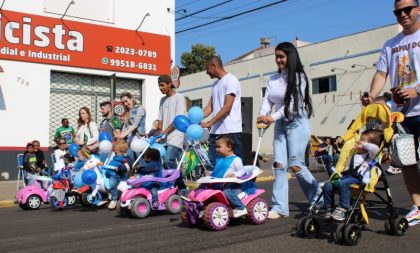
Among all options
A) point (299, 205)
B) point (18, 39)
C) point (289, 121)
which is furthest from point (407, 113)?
point (18, 39)

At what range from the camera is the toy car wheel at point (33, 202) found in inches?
352

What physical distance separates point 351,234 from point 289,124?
6.15 feet

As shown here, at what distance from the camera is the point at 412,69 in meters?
5.17

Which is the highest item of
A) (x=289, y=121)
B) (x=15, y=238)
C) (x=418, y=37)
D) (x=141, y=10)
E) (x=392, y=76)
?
(x=141, y=10)

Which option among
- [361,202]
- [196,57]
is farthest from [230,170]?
[196,57]

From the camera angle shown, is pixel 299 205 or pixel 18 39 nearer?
pixel 299 205

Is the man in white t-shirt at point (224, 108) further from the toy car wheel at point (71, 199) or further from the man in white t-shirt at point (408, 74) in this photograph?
the toy car wheel at point (71, 199)

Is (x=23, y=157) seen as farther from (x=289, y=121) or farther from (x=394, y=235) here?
(x=394, y=235)

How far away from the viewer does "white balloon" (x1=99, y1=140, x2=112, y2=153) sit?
824cm

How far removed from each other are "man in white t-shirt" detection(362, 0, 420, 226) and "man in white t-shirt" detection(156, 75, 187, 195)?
318 cm

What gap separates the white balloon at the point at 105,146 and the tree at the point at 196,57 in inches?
1841

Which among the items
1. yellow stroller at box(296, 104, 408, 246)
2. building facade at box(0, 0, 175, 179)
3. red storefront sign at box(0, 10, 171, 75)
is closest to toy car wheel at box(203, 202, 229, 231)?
yellow stroller at box(296, 104, 408, 246)

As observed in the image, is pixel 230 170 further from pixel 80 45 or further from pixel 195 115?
pixel 80 45

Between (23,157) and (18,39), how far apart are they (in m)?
4.37
